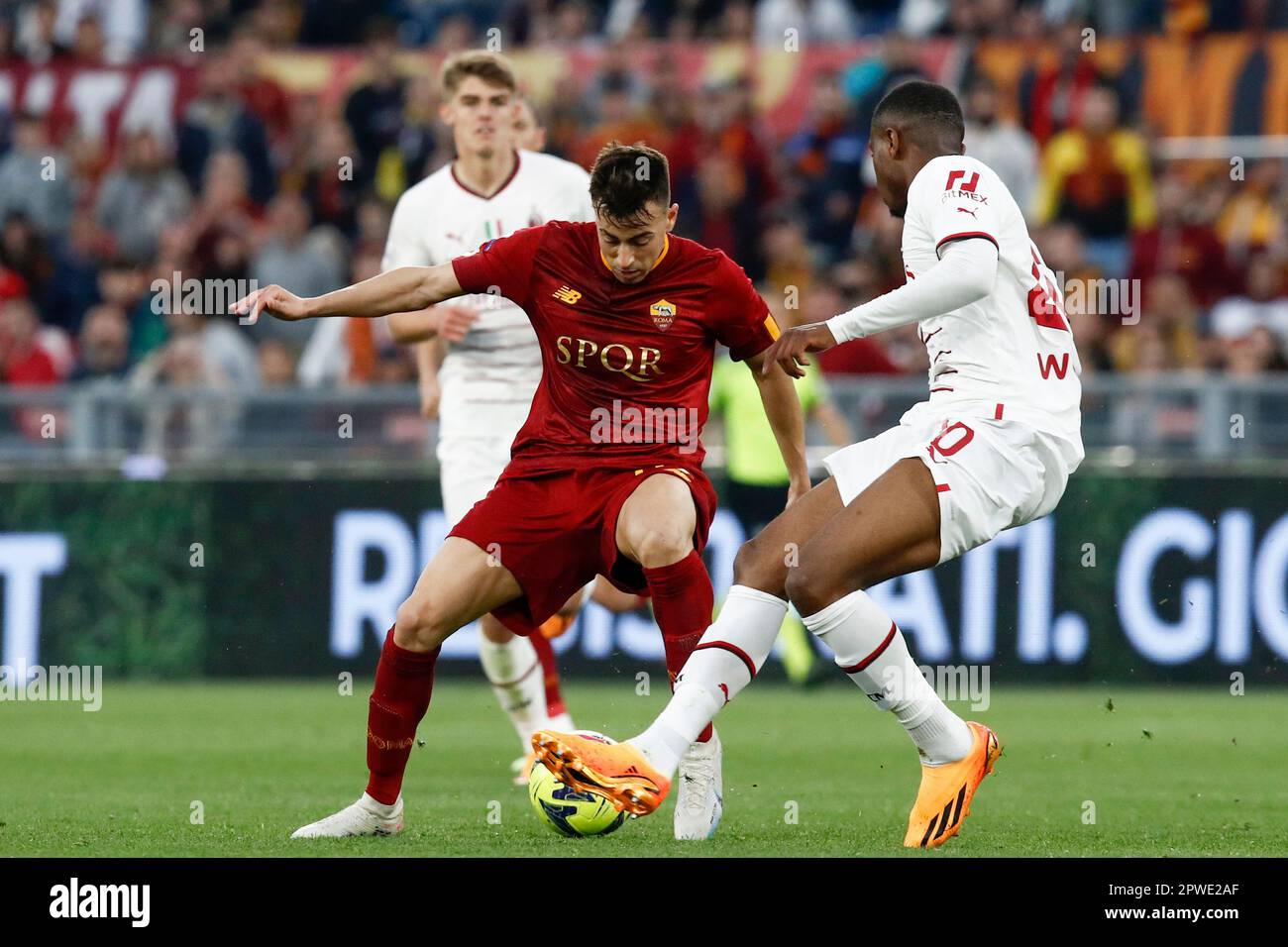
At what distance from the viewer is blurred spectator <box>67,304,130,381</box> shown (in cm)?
1493

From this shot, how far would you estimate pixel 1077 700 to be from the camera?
12289 millimetres

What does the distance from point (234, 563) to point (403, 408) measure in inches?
55.2

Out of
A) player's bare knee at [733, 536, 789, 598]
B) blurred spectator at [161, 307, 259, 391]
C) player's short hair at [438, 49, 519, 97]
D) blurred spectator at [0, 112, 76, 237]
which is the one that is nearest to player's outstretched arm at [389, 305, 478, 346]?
player's short hair at [438, 49, 519, 97]

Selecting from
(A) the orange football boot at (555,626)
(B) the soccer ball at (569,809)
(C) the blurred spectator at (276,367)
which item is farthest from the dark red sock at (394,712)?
(C) the blurred spectator at (276,367)

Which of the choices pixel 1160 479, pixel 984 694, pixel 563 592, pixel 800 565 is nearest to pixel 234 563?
pixel 984 694

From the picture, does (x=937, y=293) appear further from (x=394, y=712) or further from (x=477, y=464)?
(x=477, y=464)

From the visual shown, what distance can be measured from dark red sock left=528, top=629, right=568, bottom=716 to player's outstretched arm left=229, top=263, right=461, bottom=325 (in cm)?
256

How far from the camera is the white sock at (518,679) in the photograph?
8.69 metres

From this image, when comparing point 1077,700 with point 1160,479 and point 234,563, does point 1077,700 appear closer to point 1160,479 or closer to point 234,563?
point 1160,479

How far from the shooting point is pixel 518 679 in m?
8.77

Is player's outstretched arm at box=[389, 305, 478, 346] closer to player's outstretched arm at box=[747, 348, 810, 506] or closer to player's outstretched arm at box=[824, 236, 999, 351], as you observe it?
player's outstretched arm at box=[747, 348, 810, 506]

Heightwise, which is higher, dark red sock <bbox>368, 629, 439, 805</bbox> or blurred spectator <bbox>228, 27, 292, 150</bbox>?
blurred spectator <bbox>228, 27, 292, 150</bbox>

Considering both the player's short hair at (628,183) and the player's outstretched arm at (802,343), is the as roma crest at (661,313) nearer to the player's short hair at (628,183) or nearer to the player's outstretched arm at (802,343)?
the player's short hair at (628,183)

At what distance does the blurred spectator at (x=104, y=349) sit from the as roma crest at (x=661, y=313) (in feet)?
29.1
